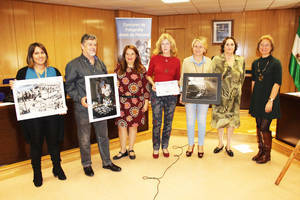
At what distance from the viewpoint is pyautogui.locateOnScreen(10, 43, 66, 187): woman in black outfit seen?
221cm

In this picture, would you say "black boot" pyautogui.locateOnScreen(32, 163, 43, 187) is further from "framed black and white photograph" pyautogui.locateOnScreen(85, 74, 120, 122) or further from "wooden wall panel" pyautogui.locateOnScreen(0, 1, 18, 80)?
"wooden wall panel" pyautogui.locateOnScreen(0, 1, 18, 80)

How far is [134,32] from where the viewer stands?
5160 millimetres

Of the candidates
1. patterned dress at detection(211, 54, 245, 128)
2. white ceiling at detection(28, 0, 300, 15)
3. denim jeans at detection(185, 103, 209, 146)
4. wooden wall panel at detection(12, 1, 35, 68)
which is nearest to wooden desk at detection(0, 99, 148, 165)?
denim jeans at detection(185, 103, 209, 146)

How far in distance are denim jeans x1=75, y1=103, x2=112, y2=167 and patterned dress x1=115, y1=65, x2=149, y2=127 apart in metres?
0.30

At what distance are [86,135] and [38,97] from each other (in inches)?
24.5

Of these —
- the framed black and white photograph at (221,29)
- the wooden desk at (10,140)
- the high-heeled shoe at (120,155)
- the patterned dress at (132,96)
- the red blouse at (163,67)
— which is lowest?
the high-heeled shoe at (120,155)

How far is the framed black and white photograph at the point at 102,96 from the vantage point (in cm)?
237

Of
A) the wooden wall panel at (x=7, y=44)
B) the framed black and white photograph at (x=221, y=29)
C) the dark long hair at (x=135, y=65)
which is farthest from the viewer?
the framed black and white photograph at (x=221, y=29)

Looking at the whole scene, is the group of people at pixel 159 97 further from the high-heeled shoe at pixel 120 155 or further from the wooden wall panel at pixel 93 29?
the wooden wall panel at pixel 93 29

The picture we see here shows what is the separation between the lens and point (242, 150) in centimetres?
335

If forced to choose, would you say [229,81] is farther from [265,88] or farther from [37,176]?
[37,176]

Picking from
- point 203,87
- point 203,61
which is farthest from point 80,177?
point 203,61

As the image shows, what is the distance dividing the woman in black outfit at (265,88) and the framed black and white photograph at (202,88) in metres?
0.45

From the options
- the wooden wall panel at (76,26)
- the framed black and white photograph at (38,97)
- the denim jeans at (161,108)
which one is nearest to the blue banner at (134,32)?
the wooden wall panel at (76,26)
